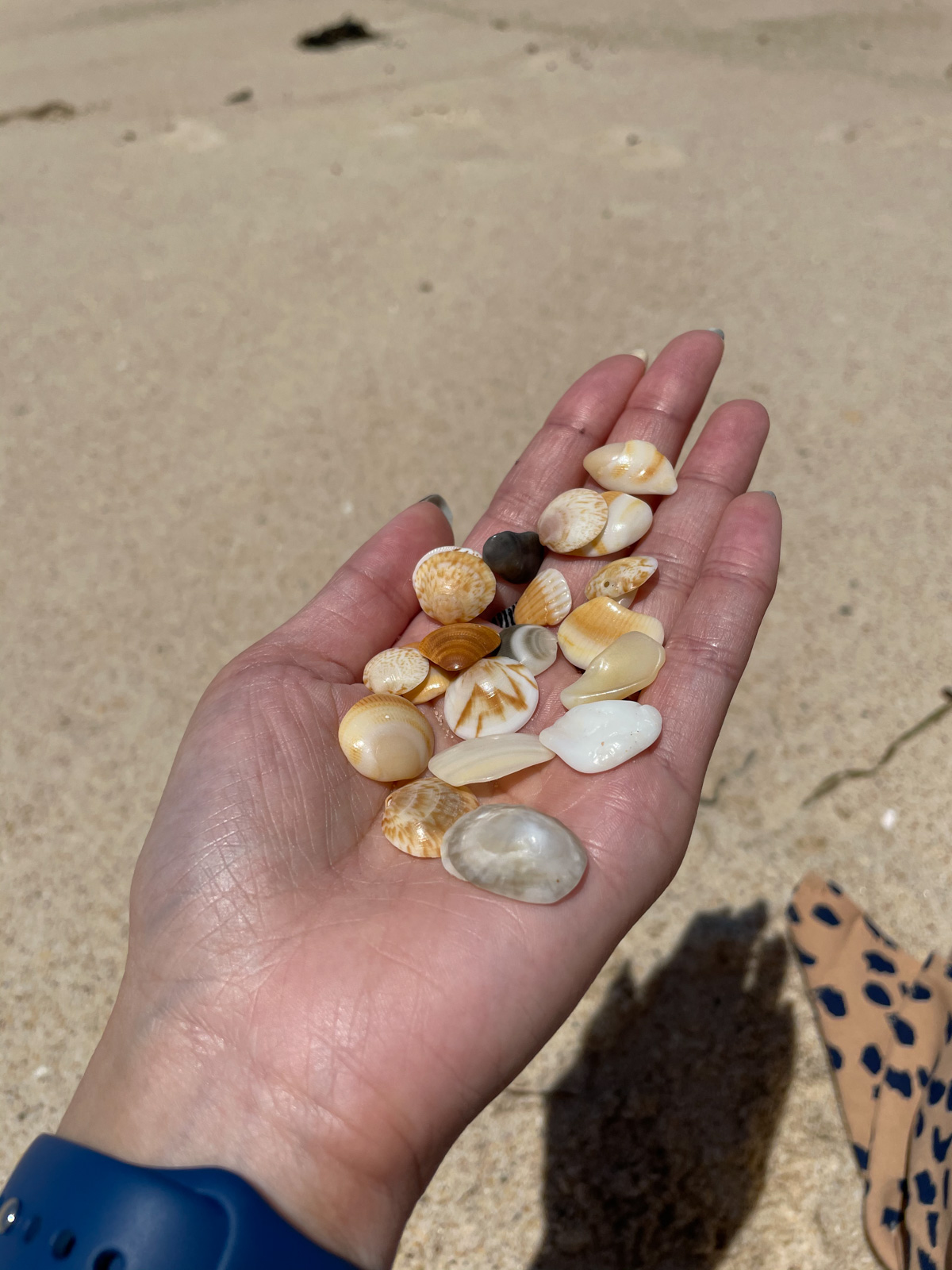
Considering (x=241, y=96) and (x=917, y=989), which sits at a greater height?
(x=241, y=96)

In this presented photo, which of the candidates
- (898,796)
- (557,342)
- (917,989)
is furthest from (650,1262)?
(557,342)

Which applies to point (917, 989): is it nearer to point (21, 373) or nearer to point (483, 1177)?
point (483, 1177)

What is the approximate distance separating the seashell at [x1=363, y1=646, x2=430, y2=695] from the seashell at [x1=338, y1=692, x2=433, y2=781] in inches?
3.7

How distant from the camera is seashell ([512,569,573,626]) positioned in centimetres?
223

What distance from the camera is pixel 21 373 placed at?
3.85 m

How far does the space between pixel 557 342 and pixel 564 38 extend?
348cm

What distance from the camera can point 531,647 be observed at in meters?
2.13

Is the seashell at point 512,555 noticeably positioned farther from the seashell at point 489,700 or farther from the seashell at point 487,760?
the seashell at point 487,760

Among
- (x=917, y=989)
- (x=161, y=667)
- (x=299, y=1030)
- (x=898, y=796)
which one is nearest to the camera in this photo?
(x=299, y=1030)

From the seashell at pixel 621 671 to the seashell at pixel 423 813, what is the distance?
0.36 m

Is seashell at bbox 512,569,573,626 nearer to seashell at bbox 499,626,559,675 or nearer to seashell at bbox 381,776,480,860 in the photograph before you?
seashell at bbox 499,626,559,675

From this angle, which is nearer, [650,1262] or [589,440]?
[650,1262]

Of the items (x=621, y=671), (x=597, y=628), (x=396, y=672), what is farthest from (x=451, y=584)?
(x=621, y=671)

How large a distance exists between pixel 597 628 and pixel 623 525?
33 centimetres
